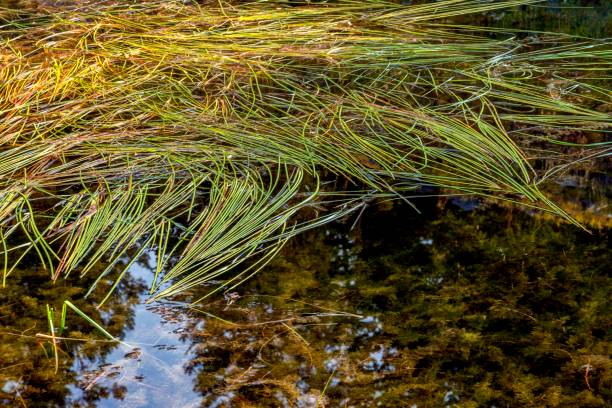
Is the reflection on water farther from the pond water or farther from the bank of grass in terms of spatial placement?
the bank of grass

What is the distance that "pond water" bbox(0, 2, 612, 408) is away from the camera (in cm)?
176

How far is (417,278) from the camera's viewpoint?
7.05 feet

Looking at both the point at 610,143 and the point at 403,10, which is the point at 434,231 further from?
the point at 403,10

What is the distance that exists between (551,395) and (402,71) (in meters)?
1.71

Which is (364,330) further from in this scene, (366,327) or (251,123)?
(251,123)

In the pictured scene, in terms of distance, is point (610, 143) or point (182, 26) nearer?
point (610, 143)

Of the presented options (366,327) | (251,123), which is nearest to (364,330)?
(366,327)

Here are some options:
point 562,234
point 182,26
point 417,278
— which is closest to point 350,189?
point 417,278

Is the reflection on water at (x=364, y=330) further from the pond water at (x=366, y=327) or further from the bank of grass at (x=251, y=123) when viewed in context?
the bank of grass at (x=251, y=123)

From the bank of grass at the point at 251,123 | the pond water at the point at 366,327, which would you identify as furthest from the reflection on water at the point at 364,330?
the bank of grass at the point at 251,123

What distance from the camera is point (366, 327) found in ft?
6.42

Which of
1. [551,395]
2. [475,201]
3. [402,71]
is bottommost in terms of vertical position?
[551,395]

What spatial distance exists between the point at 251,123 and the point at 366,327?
3.57 feet

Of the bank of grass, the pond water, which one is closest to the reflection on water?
the pond water
